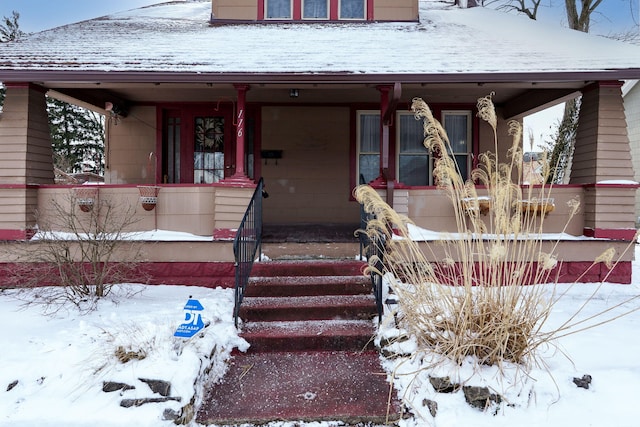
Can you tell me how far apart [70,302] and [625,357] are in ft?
18.7

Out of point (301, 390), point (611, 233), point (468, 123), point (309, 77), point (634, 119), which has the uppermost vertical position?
point (634, 119)

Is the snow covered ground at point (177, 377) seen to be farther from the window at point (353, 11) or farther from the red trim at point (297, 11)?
the window at point (353, 11)

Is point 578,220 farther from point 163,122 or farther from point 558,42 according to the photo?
point 163,122

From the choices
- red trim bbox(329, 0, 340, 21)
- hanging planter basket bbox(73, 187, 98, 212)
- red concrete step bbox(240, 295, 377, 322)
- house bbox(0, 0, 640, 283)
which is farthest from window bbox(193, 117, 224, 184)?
red concrete step bbox(240, 295, 377, 322)

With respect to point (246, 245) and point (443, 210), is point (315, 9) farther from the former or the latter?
point (246, 245)

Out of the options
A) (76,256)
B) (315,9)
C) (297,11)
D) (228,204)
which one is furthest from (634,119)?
(76,256)

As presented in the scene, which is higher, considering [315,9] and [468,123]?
[315,9]

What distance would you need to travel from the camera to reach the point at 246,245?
15.9 feet

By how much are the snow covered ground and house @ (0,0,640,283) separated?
208 centimetres

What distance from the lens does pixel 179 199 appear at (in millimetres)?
Answer: 5816

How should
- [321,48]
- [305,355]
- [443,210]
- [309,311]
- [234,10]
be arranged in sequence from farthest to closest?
[234,10] < [321,48] < [443,210] < [309,311] < [305,355]

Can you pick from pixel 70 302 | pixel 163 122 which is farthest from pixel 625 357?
pixel 163 122

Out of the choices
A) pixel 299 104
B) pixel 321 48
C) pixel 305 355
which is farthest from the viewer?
pixel 299 104

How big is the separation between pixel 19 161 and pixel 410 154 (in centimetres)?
639
